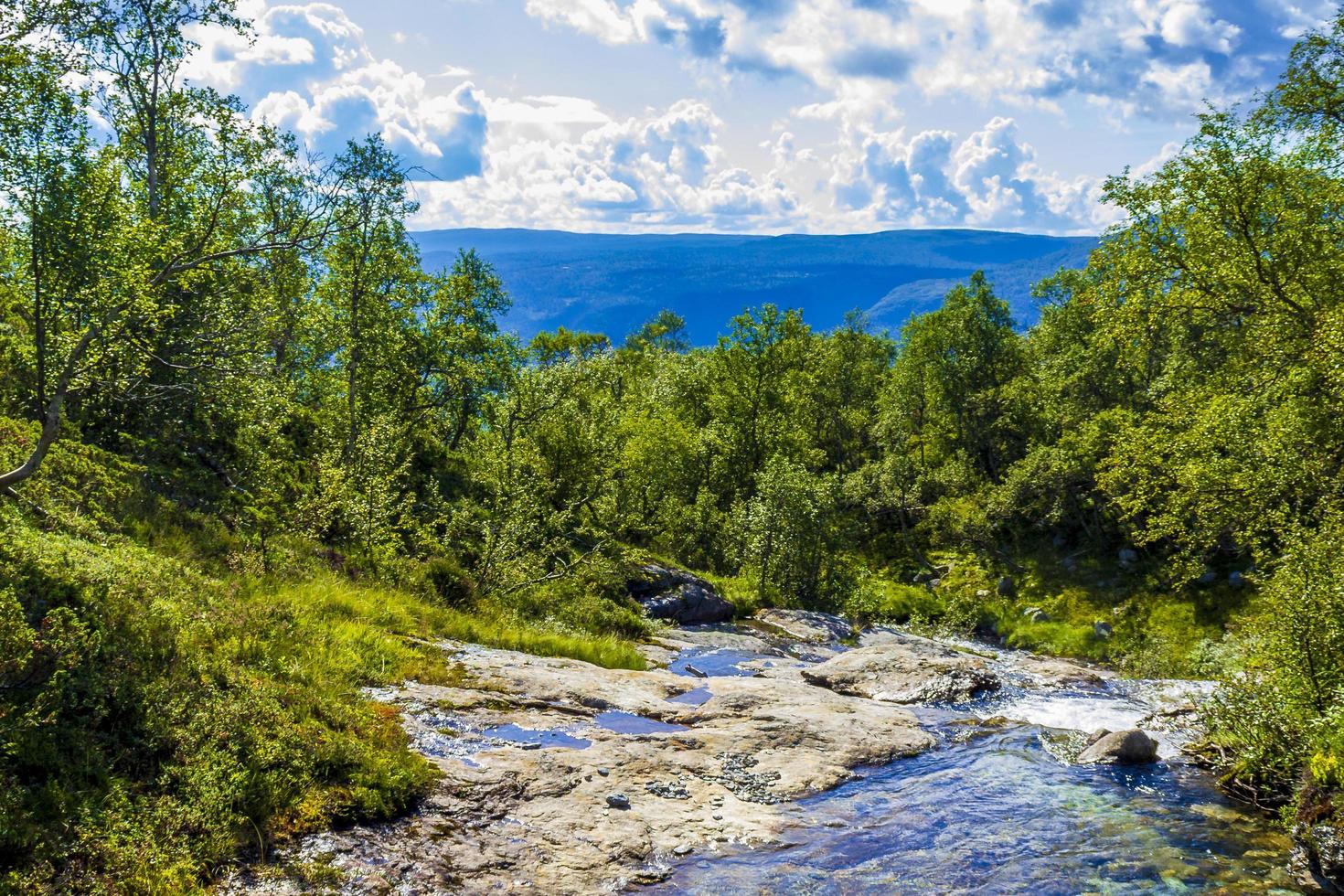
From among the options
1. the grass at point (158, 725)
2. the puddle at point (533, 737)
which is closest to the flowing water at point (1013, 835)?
the puddle at point (533, 737)

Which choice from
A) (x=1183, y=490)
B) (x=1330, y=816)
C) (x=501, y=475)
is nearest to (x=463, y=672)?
(x=501, y=475)

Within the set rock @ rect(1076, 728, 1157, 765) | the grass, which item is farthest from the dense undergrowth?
rock @ rect(1076, 728, 1157, 765)

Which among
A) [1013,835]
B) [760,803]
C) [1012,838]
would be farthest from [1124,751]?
[760,803]

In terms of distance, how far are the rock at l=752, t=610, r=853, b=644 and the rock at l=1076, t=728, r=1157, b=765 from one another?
15468 millimetres

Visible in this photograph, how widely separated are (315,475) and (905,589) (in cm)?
3467

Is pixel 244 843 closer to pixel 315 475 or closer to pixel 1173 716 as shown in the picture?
pixel 315 475

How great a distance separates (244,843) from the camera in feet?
25.8

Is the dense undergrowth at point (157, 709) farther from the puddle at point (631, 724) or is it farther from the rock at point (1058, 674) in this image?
the rock at point (1058, 674)

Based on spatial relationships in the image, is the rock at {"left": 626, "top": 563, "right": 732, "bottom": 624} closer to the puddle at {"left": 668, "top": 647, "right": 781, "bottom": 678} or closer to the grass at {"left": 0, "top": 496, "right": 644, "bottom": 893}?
the puddle at {"left": 668, "top": 647, "right": 781, "bottom": 678}

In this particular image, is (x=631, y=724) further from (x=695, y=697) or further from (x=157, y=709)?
(x=157, y=709)

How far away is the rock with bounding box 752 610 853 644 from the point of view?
1257 inches

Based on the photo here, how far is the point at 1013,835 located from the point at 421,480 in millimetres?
26054

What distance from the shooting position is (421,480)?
3150cm

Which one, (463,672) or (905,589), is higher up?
(463,672)
